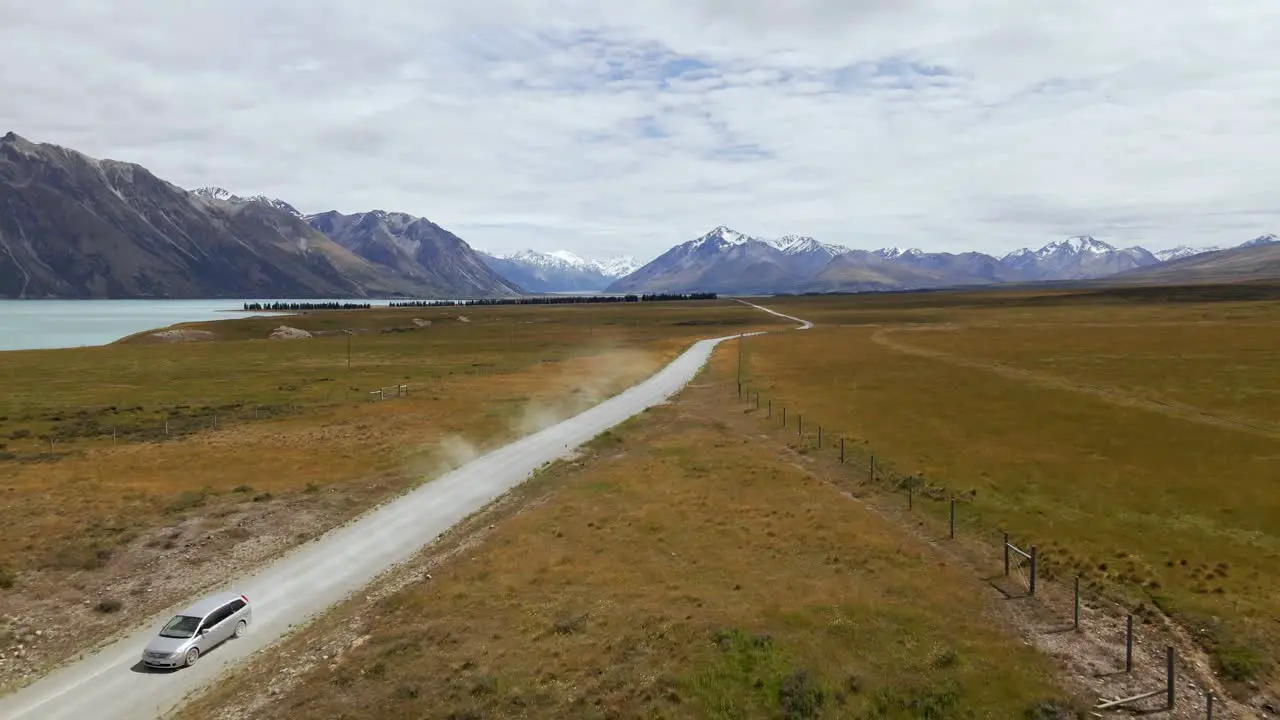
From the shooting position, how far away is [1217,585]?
3114 cm

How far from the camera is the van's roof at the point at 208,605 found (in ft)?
90.0

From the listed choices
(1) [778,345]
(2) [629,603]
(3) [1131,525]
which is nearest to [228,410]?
(2) [629,603]

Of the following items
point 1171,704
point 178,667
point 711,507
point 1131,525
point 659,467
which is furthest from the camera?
point 659,467

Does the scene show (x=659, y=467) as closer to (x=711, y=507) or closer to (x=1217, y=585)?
(x=711, y=507)

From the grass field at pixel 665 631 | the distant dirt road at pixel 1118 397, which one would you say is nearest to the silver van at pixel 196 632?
the grass field at pixel 665 631

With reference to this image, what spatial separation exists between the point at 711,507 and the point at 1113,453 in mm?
34595

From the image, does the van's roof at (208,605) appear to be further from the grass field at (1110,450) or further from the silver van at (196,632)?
the grass field at (1110,450)

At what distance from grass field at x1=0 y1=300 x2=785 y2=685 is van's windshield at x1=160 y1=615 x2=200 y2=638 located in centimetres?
515

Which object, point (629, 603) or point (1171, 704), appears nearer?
point (1171, 704)

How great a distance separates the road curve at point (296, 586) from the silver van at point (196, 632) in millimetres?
403

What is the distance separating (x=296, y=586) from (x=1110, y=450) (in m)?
59.0

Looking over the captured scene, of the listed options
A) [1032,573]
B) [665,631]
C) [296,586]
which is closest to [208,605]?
[296,586]

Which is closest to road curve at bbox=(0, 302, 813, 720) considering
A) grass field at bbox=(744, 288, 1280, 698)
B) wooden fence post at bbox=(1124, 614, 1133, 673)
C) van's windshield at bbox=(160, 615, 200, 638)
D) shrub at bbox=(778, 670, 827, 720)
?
van's windshield at bbox=(160, 615, 200, 638)

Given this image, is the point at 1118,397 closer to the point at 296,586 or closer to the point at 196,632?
the point at 296,586
